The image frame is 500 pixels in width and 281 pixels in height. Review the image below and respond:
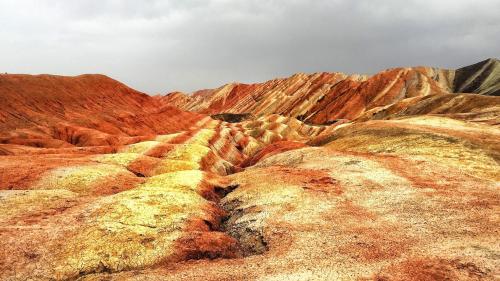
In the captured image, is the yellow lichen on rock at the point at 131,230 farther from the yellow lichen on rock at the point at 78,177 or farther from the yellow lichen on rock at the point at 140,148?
the yellow lichen on rock at the point at 140,148

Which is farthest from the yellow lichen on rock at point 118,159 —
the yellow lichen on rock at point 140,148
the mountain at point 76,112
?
the mountain at point 76,112

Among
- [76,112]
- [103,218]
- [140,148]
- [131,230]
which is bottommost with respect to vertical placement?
[131,230]

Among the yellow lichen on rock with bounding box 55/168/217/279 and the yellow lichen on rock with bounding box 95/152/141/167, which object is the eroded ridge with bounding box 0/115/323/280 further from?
the yellow lichen on rock with bounding box 95/152/141/167

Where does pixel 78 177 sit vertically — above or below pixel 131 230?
above

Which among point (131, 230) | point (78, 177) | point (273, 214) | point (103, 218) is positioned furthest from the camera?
point (78, 177)

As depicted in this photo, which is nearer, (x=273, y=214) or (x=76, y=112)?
(x=273, y=214)

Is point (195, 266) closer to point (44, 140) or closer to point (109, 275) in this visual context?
point (109, 275)

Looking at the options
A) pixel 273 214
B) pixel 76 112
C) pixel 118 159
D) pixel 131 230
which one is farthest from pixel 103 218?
pixel 76 112

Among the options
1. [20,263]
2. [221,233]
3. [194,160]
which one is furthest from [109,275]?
[194,160]

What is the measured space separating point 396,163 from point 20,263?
46.5 metres

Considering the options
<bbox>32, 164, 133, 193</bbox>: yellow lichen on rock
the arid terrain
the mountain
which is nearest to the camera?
the arid terrain

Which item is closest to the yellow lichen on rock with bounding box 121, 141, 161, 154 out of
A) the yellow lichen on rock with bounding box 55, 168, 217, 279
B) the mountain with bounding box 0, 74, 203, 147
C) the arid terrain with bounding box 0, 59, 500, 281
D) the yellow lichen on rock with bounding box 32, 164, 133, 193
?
the arid terrain with bounding box 0, 59, 500, 281

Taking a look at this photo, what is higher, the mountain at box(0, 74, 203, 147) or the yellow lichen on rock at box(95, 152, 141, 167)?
the mountain at box(0, 74, 203, 147)

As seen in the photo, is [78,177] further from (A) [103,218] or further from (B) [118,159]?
(A) [103,218]
